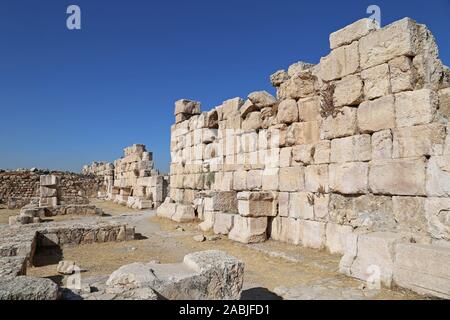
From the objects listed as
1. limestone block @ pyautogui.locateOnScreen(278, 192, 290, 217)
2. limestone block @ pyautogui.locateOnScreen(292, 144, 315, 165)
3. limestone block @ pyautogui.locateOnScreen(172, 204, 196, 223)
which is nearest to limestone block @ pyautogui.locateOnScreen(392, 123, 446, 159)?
limestone block @ pyautogui.locateOnScreen(292, 144, 315, 165)

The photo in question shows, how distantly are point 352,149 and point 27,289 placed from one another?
5.76m

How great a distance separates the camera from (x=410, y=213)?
5672 mm

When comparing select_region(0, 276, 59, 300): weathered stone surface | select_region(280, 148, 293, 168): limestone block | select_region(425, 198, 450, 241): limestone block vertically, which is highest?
select_region(280, 148, 293, 168): limestone block

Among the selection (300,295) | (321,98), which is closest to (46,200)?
(321,98)

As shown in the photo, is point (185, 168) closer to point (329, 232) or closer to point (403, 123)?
point (329, 232)

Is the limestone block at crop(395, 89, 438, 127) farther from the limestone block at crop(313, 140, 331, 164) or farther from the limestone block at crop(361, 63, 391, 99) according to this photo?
the limestone block at crop(313, 140, 331, 164)

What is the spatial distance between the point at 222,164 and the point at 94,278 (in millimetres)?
6530

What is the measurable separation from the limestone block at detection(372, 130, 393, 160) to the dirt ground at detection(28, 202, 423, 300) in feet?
6.49

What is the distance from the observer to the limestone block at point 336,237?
22.2 feet

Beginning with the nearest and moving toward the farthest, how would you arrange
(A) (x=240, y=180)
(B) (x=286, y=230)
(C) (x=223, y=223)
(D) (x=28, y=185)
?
(B) (x=286, y=230) → (C) (x=223, y=223) → (A) (x=240, y=180) → (D) (x=28, y=185)

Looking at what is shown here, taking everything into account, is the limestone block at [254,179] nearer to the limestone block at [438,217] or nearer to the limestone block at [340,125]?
the limestone block at [340,125]

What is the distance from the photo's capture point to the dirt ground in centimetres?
505

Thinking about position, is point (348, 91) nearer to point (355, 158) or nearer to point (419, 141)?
point (355, 158)

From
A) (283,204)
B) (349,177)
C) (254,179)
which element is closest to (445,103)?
(349,177)
